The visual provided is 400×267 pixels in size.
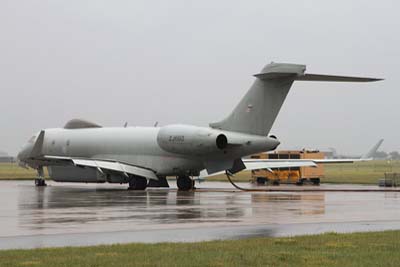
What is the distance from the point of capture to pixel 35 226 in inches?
638

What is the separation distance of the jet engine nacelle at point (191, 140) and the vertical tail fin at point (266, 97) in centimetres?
128

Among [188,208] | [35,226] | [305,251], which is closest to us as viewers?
[305,251]

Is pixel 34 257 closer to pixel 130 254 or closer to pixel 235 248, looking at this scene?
pixel 130 254

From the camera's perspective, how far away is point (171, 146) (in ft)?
117

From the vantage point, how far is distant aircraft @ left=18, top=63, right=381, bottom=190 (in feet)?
108

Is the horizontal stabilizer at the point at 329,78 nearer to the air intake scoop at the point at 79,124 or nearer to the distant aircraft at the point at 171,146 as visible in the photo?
the distant aircraft at the point at 171,146

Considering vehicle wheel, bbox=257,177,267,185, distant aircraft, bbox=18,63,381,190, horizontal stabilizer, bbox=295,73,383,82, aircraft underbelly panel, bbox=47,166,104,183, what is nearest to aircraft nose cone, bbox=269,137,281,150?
distant aircraft, bbox=18,63,381,190

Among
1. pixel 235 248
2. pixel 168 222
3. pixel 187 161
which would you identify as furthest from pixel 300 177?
pixel 235 248

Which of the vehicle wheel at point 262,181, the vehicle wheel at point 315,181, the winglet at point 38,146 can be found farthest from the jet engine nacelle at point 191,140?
the vehicle wheel at point 315,181

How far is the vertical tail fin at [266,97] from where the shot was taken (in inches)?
1271

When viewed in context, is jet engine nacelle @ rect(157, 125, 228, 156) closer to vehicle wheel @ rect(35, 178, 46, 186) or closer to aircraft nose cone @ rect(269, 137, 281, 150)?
aircraft nose cone @ rect(269, 137, 281, 150)

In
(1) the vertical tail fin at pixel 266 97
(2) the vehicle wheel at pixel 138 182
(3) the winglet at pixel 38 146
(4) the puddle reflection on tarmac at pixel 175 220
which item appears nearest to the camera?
(4) the puddle reflection on tarmac at pixel 175 220

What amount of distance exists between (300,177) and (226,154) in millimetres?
17154

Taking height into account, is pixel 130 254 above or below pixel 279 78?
below
